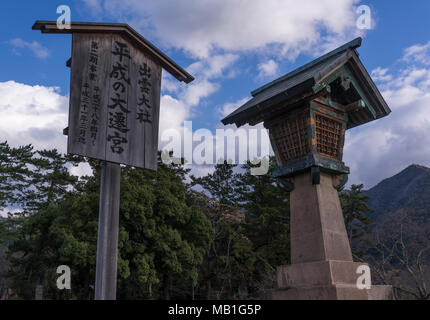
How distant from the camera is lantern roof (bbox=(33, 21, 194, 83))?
520 cm

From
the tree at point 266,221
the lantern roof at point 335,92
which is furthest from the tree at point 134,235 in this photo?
the lantern roof at point 335,92

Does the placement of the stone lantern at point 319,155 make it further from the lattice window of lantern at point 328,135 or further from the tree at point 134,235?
the tree at point 134,235

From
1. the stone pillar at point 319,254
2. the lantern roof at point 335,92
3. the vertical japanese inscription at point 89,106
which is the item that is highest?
the lantern roof at point 335,92

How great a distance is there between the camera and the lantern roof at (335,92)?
21.4 ft

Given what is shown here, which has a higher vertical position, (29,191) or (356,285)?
(29,191)

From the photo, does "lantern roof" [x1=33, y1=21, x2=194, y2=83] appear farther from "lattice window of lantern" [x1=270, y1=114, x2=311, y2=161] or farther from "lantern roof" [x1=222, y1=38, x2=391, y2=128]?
"lattice window of lantern" [x1=270, y1=114, x2=311, y2=161]

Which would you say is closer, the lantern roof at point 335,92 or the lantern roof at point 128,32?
the lantern roof at point 128,32

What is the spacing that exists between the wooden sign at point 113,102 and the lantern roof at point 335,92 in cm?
212

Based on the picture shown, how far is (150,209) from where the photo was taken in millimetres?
16500
